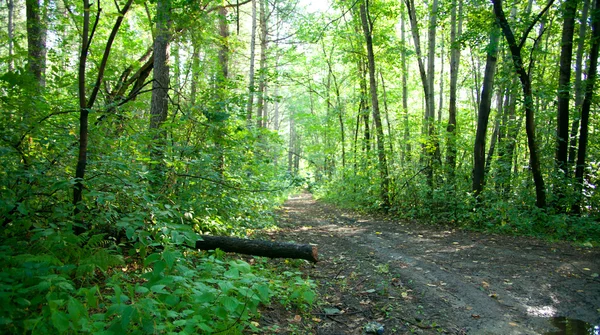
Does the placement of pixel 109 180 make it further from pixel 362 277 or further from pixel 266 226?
pixel 266 226

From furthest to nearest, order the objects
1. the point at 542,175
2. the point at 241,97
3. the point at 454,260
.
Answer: the point at 542,175
the point at 241,97
the point at 454,260

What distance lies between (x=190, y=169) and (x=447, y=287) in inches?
181

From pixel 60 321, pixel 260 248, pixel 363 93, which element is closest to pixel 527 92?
pixel 260 248

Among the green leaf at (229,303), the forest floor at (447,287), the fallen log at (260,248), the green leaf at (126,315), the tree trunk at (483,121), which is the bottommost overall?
the forest floor at (447,287)

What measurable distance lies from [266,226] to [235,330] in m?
6.15

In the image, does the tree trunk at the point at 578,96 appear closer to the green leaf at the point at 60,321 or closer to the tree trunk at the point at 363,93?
the tree trunk at the point at 363,93

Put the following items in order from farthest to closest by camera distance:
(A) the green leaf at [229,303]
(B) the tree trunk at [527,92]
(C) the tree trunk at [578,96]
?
1. (C) the tree trunk at [578,96]
2. (B) the tree trunk at [527,92]
3. (A) the green leaf at [229,303]

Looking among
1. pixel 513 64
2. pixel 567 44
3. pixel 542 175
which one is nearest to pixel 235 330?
pixel 513 64

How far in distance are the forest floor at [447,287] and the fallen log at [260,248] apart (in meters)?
0.56

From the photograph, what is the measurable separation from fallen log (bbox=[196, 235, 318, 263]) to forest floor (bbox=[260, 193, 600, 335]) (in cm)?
56

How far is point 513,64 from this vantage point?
9461 millimetres

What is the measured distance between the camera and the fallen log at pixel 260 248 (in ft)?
16.4

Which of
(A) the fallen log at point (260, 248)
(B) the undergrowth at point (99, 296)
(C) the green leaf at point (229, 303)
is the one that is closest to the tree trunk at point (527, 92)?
(A) the fallen log at point (260, 248)

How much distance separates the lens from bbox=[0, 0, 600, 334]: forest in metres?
2.84
